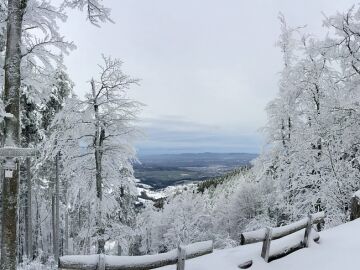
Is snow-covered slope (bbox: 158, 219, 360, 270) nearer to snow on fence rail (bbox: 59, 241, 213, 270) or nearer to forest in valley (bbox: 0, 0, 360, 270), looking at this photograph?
snow on fence rail (bbox: 59, 241, 213, 270)

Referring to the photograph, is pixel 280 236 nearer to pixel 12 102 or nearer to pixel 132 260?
pixel 132 260

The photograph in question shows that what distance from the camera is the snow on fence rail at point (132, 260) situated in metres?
5.66

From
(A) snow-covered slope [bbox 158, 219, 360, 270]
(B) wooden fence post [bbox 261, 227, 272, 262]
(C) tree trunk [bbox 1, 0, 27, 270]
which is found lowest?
(A) snow-covered slope [bbox 158, 219, 360, 270]

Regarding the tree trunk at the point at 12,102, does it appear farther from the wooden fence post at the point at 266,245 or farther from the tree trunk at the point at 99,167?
the tree trunk at the point at 99,167

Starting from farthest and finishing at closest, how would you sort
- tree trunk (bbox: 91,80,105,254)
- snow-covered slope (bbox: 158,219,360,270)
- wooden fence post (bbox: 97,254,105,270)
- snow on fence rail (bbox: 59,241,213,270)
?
tree trunk (bbox: 91,80,105,254) < snow-covered slope (bbox: 158,219,360,270) < wooden fence post (bbox: 97,254,105,270) < snow on fence rail (bbox: 59,241,213,270)

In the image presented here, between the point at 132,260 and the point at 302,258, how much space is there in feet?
14.2

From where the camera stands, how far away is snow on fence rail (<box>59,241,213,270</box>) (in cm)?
566

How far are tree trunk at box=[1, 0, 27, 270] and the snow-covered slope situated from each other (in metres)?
3.92

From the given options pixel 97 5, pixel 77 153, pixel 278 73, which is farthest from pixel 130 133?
pixel 278 73

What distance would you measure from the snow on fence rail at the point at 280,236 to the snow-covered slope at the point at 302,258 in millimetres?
124

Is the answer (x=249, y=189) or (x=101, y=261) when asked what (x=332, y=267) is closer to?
(x=101, y=261)

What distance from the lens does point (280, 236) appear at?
8.46 metres

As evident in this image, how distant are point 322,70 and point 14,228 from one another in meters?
16.2

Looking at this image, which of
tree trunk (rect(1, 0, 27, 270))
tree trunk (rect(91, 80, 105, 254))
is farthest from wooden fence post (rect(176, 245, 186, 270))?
tree trunk (rect(91, 80, 105, 254))
